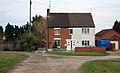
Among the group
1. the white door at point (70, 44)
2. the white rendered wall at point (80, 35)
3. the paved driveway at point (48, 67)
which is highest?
the white rendered wall at point (80, 35)

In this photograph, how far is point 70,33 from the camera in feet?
217

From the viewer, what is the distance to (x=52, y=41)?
214 ft

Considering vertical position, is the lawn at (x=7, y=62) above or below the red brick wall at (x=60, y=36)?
below

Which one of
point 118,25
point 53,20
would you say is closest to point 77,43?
point 53,20

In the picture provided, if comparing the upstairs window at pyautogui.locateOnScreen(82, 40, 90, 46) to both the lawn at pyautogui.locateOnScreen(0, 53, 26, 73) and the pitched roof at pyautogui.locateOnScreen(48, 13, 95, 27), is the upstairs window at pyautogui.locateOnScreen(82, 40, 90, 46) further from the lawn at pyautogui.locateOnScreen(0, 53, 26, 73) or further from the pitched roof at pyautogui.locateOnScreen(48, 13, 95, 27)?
the lawn at pyautogui.locateOnScreen(0, 53, 26, 73)

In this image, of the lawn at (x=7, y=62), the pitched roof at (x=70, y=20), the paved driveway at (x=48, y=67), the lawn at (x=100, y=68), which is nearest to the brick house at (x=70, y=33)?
the pitched roof at (x=70, y=20)

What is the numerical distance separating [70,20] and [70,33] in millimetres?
3593

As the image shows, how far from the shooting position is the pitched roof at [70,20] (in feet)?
217

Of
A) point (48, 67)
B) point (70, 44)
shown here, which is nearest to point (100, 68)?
point (48, 67)

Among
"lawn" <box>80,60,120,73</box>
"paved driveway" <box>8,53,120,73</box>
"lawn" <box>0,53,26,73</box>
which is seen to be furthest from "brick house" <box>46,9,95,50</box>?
"lawn" <box>80,60,120,73</box>

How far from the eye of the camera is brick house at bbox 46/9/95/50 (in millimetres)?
65312

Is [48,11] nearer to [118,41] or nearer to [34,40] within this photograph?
[34,40]

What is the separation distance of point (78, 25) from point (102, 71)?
1815 inches

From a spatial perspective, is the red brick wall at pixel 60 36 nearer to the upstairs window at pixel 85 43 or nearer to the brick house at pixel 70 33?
the brick house at pixel 70 33
